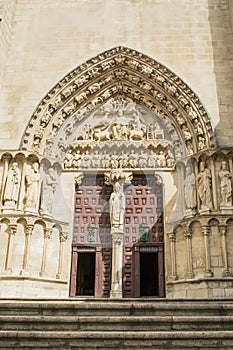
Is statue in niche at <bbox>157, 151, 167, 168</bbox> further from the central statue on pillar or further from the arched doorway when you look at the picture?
the central statue on pillar

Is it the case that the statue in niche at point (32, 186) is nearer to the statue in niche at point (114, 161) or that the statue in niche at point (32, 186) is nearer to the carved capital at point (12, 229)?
the carved capital at point (12, 229)

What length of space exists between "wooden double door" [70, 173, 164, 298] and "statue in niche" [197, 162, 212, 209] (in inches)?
43.8

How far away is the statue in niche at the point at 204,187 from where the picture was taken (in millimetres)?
8015

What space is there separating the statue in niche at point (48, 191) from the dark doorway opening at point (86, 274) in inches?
51.0

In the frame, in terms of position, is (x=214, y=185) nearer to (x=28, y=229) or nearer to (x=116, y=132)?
(x=116, y=132)

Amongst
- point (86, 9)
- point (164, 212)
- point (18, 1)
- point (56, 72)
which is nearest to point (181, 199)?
point (164, 212)

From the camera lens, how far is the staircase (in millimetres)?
3629

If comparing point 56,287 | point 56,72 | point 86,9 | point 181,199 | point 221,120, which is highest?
point 86,9

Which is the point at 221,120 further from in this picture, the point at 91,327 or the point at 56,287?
the point at 91,327

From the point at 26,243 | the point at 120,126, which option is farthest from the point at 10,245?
A: the point at 120,126

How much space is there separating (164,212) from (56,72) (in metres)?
4.27

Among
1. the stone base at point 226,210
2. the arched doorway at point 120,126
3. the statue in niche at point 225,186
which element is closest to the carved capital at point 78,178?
the arched doorway at point 120,126

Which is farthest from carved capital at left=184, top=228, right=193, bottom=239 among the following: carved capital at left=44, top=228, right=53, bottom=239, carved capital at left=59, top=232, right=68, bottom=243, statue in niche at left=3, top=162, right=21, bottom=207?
statue in niche at left=3, top=162, right=21, bottom=207

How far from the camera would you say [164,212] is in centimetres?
869
